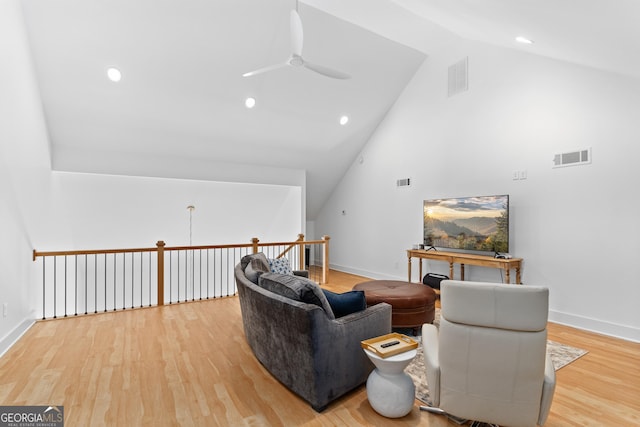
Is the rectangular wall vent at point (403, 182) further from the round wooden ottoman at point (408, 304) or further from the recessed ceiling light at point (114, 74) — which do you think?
the recessed ceiling light at point (114, 74)

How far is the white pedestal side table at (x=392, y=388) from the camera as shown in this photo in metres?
2.17

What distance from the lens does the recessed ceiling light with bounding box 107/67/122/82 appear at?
4410mm

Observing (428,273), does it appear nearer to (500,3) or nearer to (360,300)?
(360,300)

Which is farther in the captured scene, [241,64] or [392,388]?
[241,64]

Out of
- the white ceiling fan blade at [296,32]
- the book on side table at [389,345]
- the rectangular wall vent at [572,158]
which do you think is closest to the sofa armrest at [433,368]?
the book on side table at [389,345]

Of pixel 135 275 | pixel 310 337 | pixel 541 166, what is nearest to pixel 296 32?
pixel 310 337

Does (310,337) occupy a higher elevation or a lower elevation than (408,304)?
higher

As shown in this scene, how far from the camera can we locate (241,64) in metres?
4.90

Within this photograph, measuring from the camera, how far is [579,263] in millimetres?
4074

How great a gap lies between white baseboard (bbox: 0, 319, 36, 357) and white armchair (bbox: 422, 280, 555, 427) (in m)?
4.16

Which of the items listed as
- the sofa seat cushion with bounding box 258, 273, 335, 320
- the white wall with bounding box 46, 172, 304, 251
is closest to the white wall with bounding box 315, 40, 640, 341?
the white wall with bounding box 46, 172, 304, 251

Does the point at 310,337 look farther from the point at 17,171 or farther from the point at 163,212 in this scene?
the point at 163,212

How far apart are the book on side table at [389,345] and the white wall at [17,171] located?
3706 mm

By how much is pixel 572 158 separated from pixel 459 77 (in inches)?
91.3
